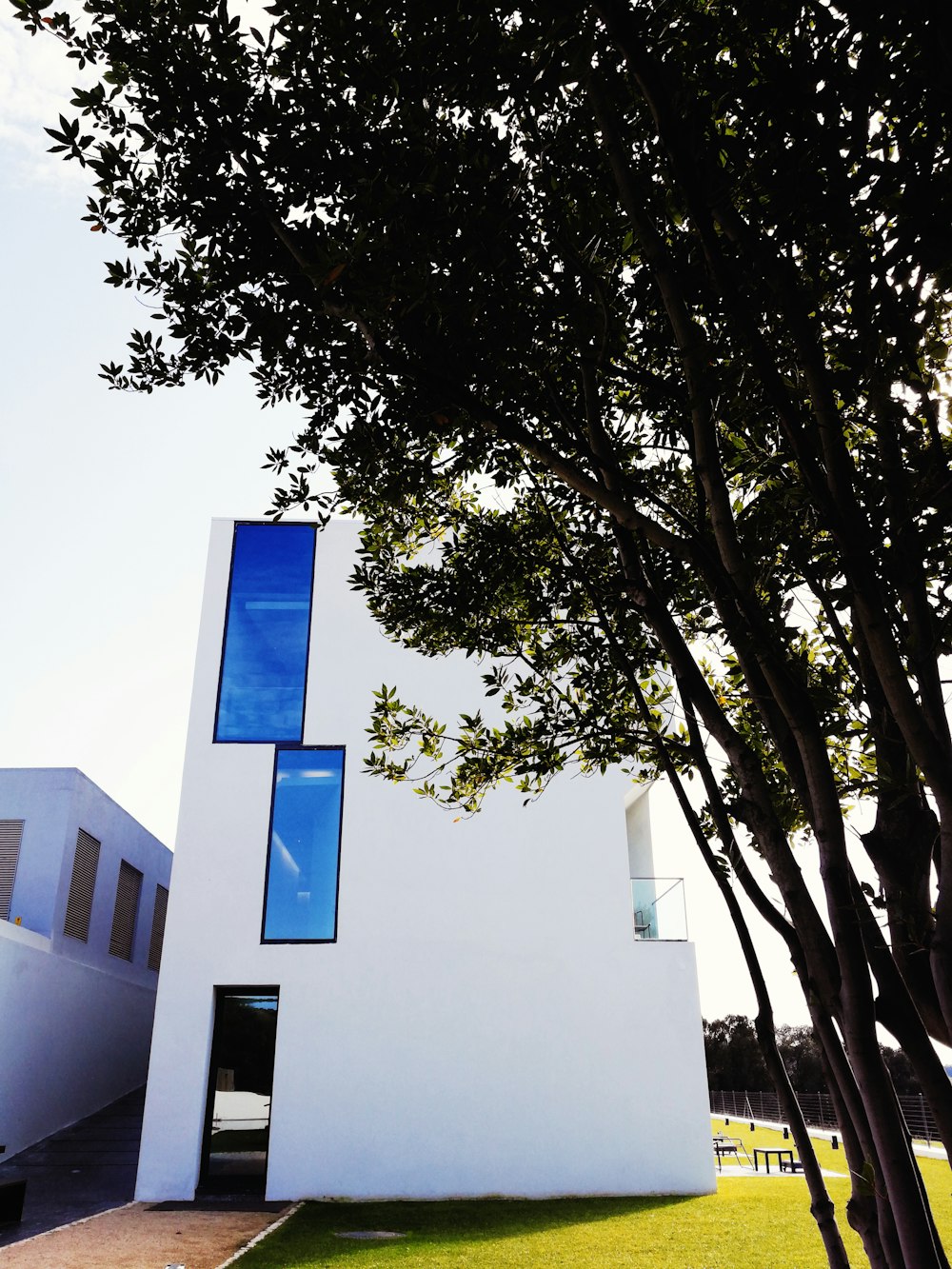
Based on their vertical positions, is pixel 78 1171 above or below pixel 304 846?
below

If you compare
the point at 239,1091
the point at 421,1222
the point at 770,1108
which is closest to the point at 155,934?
the point at 239,1091

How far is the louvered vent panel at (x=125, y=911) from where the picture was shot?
1806 centimetres

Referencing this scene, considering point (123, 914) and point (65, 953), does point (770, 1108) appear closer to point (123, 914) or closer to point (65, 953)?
point (123, 914)

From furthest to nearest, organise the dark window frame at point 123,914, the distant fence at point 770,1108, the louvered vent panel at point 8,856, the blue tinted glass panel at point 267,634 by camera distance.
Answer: the distant fence at point 770,1108, the dark window frame at point 123,914, the louvered vent panel at point 8,856, the blue tinted glass panel at point 267,634

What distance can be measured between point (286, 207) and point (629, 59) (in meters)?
1.45

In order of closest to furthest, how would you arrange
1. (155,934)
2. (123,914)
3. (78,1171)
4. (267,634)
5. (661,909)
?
(78,1171)
(661,909)
(267,634)
(123,914)
(155,934)

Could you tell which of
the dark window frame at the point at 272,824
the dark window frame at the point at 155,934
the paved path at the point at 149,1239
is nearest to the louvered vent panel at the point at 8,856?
the dark window frame at the point at 155,934

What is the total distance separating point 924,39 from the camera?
1.90 metres

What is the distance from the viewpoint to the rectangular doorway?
37.9 feet

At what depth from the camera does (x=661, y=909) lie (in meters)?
12.9

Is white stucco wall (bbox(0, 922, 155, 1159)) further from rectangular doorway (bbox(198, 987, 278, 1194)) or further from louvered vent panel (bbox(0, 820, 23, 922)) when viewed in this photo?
rectangular doorway (bbox(198, 987, 278, 1194))

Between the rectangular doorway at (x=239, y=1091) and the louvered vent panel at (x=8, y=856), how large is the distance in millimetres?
5249

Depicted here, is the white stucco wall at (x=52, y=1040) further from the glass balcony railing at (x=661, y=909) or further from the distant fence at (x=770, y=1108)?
the distant fence at (x=770, y=1108)

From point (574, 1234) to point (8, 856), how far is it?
1123 centimetres
